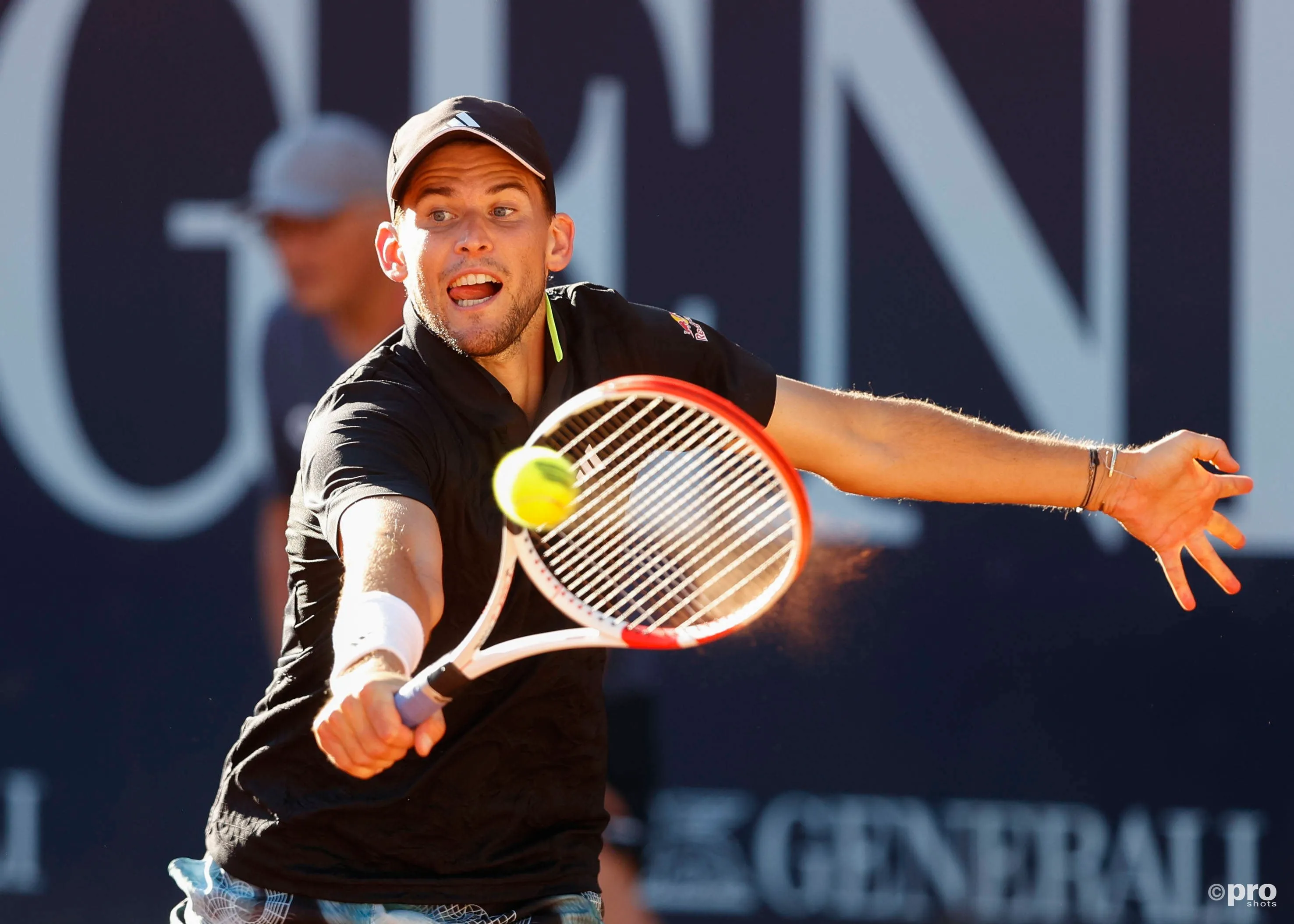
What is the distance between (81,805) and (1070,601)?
2674mm

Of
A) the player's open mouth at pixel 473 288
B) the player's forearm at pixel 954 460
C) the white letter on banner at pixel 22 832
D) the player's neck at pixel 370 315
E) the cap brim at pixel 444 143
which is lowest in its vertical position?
the white letter on banner at pixel 22 832

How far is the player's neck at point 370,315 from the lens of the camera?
431cm

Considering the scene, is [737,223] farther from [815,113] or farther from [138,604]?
[138,604]

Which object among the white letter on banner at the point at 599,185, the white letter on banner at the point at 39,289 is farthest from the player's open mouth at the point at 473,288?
the white letter on banner at the point at 39,289

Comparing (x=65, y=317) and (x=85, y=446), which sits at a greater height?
(x=65, y=317)

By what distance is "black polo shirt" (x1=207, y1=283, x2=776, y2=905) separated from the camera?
8.43 ft

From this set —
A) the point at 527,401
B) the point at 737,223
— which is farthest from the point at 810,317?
the point at 527,401

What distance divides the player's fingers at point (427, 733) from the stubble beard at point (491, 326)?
0.76 m

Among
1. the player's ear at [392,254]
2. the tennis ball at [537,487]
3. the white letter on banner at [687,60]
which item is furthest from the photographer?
the white letter on banner at [687,60]

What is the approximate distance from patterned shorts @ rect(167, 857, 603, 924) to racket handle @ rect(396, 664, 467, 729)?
23.3 inches

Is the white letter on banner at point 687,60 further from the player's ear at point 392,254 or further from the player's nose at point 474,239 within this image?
the player's nose at point 474,239

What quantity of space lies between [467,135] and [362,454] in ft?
1.95

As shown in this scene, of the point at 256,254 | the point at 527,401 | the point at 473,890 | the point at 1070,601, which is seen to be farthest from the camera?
the point at 256,254

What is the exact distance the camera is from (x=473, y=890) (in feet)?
8.48
